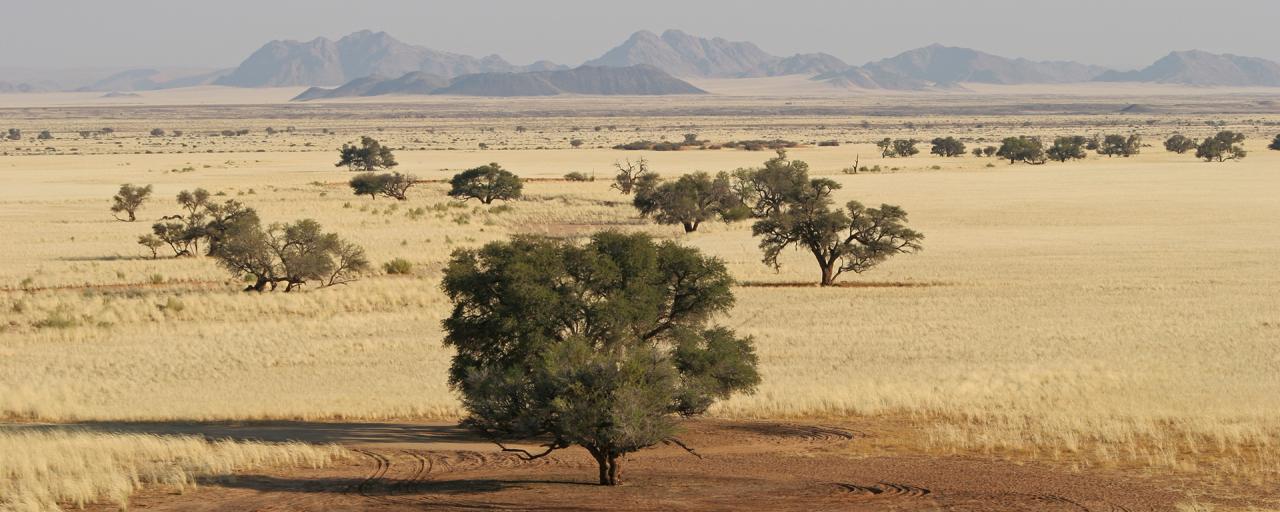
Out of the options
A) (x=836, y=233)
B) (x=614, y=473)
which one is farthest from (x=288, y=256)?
(x=614, y=473)

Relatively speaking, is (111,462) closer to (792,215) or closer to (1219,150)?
(792,215)

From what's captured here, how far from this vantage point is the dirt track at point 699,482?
17.8 meters

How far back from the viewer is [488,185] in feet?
249

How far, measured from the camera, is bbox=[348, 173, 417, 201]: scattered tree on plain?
258 ft

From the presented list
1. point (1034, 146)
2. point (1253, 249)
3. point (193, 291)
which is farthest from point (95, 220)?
point (1034, 146)

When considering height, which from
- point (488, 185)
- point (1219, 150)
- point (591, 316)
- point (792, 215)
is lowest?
point (1219, 150)

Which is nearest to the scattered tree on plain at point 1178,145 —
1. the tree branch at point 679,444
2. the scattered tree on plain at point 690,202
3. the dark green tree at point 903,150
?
the dark green tree at point 903,150

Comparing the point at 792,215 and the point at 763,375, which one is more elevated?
the point at 792,215

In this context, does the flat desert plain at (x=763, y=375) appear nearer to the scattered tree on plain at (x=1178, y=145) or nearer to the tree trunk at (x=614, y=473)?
the tree trunk at (x=614, y=473)

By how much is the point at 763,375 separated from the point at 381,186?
171ft

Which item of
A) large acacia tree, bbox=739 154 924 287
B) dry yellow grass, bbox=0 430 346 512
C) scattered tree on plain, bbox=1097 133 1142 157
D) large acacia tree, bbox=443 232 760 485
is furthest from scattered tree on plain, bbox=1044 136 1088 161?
dry yellow grass, bbox=0 430 346 512

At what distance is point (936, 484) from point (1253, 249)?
40.7 metres

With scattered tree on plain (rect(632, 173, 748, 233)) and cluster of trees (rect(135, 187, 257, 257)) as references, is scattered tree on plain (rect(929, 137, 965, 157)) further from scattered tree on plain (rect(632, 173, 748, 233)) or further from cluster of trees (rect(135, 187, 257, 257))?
cluster of trees (rect(135, 187, 257, 257))

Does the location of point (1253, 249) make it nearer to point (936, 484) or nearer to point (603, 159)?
point (936, 484)
